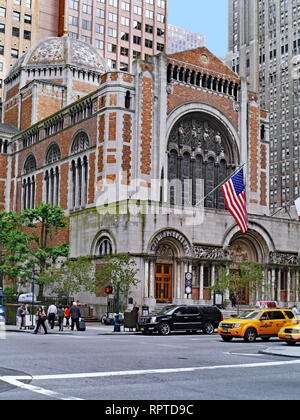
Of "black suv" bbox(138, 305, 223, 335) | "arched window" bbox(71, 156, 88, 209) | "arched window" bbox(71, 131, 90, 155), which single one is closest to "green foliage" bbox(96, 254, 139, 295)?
"black suv" bbox(138, 305, 223, 335)

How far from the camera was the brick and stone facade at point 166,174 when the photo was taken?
46.5m

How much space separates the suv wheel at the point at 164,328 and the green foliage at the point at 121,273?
9728 millimetres

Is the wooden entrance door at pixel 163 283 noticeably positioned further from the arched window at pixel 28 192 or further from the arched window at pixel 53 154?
the arched window at pixel 28 192

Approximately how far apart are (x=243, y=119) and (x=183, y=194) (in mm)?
10414

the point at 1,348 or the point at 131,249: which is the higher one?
the point at 131,249

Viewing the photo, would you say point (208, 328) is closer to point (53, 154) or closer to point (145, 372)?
point (145, 372)

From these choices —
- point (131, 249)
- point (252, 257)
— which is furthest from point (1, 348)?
point (252, 257)

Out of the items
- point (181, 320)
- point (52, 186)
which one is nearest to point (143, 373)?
point (181, 320)

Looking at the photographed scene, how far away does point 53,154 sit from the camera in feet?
207

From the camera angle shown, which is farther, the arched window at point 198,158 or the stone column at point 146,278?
the arched window at point 198,158

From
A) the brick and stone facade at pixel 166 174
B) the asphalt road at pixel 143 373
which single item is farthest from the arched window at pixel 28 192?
the asphalt road at pixel 143 373

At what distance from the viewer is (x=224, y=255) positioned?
48.9 meters

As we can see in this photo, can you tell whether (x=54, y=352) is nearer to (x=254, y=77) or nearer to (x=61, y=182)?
(x=61, y=182)

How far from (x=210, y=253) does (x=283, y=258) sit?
25.5 ft
